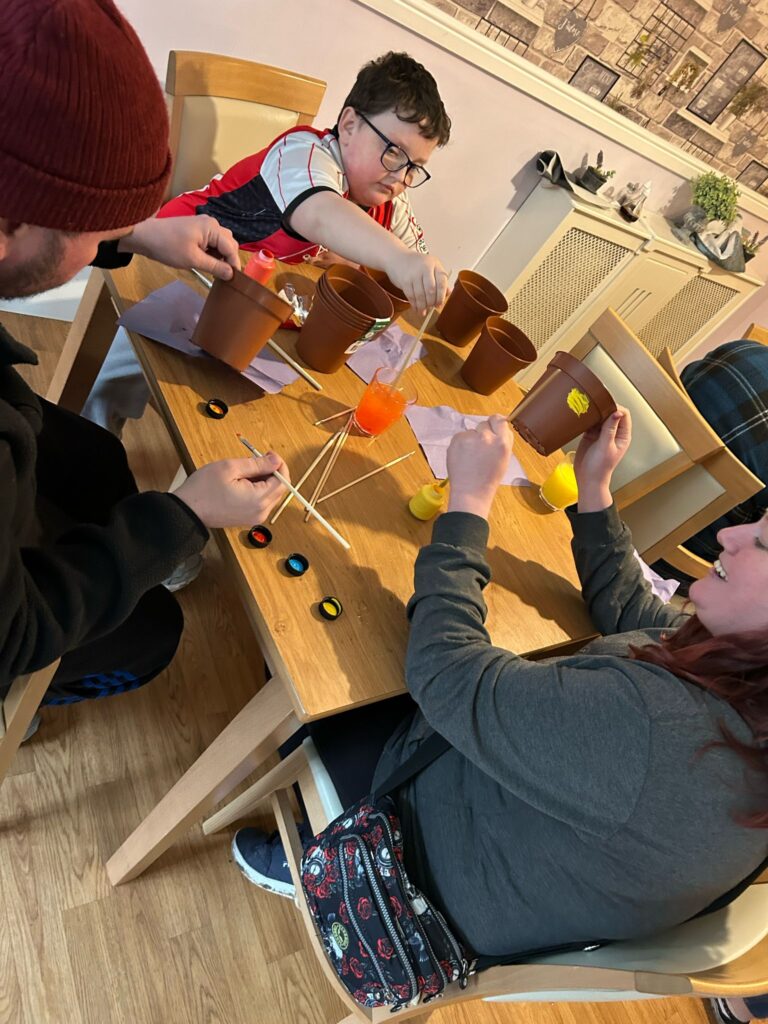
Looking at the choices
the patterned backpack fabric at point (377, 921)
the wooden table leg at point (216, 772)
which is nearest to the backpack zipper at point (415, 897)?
the patterned backpack fabric at point (377, 921)

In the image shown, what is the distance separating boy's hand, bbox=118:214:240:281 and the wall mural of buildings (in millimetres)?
1704

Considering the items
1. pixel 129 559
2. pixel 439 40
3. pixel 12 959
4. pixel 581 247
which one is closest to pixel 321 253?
pixel 129 559

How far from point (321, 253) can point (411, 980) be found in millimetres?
1380

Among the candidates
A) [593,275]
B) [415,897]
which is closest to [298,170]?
[415,897]

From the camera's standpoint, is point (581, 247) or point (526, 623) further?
point (581, 247)

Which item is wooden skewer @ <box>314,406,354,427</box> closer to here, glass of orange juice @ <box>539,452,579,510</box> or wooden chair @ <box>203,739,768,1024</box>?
glass of orange juice @ <box>539,452,579,510</box>

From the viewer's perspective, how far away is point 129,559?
0.76 meters

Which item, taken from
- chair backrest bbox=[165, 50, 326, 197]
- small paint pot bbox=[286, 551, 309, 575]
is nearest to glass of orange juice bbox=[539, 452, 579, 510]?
small paint pot bbox=[286, 551, 309, 575]

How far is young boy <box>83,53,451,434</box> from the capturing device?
47.0 inches

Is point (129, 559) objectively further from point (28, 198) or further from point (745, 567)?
point (745, 567)

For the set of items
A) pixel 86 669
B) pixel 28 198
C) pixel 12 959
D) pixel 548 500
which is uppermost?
pixel 28 198

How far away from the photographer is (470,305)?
137cm

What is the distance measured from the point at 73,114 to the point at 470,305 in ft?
3.18

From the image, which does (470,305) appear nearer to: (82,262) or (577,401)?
(577,401)
